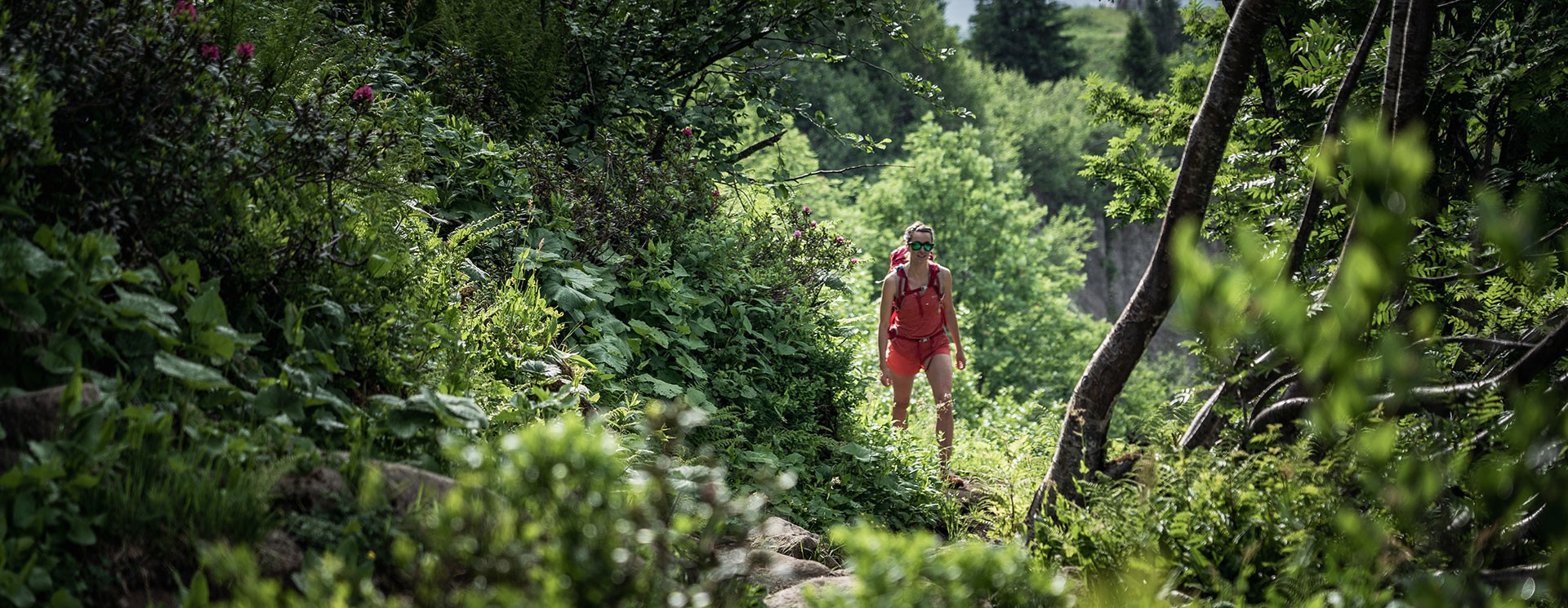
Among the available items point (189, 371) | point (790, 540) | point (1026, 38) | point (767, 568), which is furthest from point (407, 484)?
point (1026, 38)

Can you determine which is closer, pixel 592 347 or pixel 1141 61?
pixel 592 347

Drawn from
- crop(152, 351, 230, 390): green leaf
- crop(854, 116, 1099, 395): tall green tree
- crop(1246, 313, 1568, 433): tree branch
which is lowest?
crop(854, 116, 1099, 395): tall green tree

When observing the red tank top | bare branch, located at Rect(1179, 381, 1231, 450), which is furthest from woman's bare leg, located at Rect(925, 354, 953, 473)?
bare branch, located at Rect(1179, 381, 1231, 450)

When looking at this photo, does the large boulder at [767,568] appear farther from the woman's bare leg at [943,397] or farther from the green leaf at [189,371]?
the woman's bare leg at [943,397]

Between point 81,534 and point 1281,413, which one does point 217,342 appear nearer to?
point 81,534

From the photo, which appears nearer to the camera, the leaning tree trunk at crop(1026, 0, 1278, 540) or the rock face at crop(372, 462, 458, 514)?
the rock face at crop(372, 462, 458, 514)

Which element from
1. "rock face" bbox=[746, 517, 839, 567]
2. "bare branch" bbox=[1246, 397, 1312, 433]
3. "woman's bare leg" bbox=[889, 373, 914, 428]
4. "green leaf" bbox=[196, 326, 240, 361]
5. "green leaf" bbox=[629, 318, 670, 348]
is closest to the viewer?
"green leaf" bbox=[196, 326, 240, 361]

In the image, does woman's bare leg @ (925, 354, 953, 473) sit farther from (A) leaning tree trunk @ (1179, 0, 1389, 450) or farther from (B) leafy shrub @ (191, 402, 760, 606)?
(B) leafy shrub @ (191, 402, 760, 606)

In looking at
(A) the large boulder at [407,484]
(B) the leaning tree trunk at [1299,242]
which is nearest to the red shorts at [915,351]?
(B) the leaning tree trunk at [1299,242]

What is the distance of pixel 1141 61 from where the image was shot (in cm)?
4694

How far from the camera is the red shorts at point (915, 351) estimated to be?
7477 millimetres

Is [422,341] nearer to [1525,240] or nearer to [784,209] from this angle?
[1525,240]

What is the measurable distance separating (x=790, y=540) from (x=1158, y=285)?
187 centimetres

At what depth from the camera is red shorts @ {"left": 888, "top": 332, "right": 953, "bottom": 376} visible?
24.5ft
